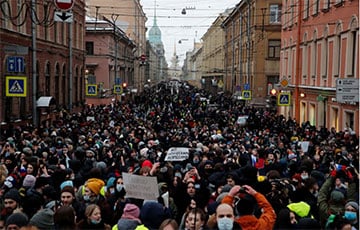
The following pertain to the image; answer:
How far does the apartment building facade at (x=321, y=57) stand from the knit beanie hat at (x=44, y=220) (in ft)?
51.8

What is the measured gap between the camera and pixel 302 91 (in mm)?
32281

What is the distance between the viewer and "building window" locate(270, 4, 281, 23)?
4722cm

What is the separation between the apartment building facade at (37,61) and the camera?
22.0 m

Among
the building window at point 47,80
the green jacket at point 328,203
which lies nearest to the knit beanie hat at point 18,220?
the green jacket at point 328,203

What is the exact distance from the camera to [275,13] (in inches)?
1871

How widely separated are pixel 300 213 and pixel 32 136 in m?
13.3

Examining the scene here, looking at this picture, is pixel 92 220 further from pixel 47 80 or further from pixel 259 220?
pixel 47 80

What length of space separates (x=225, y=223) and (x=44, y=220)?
249cm

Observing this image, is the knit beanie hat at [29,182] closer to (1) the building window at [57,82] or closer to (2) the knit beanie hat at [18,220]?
(2) the knit beanie hat at [18,220]

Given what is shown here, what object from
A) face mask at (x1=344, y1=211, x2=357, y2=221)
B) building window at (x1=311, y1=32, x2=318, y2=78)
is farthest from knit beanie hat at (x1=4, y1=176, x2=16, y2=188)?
building window at (x1=311, y1=32, x2=318, y2=78)

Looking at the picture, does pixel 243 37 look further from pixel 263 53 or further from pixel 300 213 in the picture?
pixel 300 213

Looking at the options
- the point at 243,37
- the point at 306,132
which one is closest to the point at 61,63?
the point at 306,132

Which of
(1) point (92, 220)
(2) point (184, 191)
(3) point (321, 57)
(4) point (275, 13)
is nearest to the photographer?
(1) point (92, 220)

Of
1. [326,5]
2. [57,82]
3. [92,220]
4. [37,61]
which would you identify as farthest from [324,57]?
[92,220]
